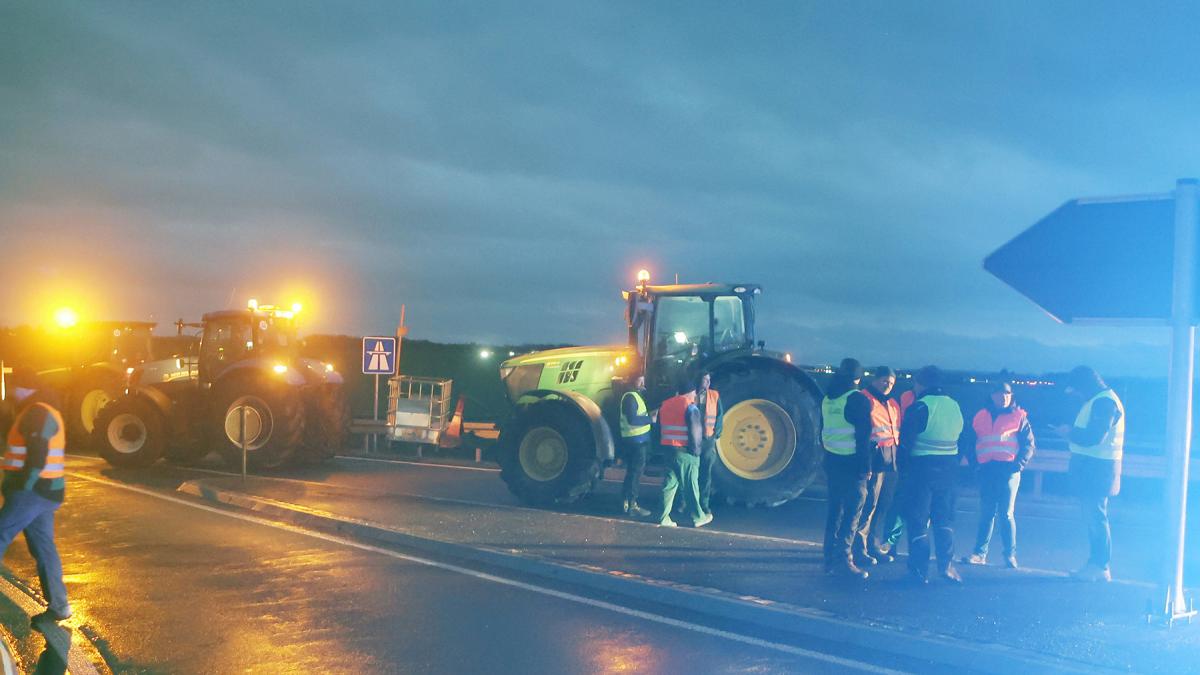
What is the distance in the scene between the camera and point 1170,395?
785 centimetres

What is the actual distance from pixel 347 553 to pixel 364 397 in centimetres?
2526

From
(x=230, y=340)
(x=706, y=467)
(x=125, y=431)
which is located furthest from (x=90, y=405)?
(x=706, y=467)

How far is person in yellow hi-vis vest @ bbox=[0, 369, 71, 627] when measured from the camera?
25.3ft

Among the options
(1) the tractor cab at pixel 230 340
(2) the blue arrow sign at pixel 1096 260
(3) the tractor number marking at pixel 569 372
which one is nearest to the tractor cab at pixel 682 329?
(3) the tractor number marking at pixel 569 372

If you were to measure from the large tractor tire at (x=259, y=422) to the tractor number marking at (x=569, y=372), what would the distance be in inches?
237

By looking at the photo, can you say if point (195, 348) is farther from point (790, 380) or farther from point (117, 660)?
point (117, 660)

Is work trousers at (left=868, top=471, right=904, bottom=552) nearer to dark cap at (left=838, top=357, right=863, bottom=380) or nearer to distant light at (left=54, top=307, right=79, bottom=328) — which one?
dark cap at (left=838, top=357, right=863, bottom=380)

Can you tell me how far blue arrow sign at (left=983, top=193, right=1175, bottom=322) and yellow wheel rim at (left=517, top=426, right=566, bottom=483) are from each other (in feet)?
24.8

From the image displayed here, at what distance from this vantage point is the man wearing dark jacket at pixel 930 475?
929 centimetres

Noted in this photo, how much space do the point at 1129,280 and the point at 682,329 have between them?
285 inches

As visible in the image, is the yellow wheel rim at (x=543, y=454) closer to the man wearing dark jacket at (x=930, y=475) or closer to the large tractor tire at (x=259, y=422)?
the man wearing dark jacket at (x=930, y=475)

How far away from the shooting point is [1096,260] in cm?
786

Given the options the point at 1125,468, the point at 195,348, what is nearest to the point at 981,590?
the point at 1125,468

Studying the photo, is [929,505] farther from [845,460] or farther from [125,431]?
[125,431]
